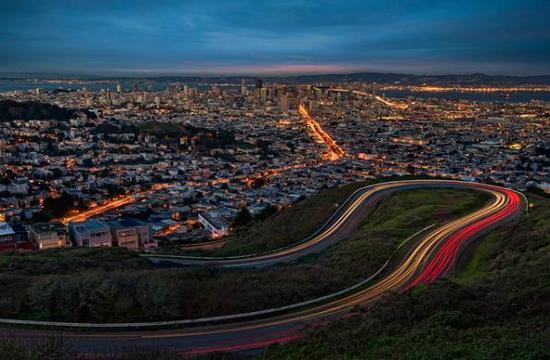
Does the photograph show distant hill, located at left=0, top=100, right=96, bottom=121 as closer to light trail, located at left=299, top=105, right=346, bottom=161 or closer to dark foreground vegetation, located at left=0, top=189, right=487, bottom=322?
light trail, located at left=299, top=105, right=346, bottom=161

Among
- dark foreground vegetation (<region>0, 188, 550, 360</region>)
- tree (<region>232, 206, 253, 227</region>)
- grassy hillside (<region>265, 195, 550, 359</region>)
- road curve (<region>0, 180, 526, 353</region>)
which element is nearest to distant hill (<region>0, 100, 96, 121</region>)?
tree (<region>232, 206, 253, 227</region>)

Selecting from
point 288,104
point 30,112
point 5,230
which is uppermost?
point 288,104

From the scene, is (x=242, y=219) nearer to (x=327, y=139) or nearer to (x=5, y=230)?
(x=5, y=230)

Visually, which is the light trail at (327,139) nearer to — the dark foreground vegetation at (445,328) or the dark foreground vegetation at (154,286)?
the dark foreground vegetation at (154,286)

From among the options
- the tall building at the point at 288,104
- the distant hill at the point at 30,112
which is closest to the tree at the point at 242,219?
the distant hill at the point at 30,112

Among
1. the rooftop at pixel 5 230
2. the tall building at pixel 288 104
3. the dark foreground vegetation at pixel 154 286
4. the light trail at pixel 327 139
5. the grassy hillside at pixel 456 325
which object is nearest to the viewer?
the grassy hillside at pixel 456 325

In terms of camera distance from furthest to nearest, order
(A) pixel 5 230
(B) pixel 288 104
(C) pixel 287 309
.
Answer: (B) pixel 288 104 → (A) pixel 5 230 → (C) pixel 287 309

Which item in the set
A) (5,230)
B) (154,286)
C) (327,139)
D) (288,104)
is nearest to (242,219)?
(5,230)
